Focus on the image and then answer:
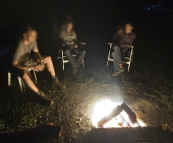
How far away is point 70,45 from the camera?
5652mm

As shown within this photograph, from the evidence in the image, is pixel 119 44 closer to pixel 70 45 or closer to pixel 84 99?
pixel 70 45

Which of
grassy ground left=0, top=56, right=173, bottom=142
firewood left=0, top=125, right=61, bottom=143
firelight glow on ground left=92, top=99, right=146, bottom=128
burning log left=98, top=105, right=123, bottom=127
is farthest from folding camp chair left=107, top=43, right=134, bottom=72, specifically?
firewood left=0, top=125, right=61, bottom=143

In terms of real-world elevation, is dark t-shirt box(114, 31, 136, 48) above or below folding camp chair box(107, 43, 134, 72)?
above

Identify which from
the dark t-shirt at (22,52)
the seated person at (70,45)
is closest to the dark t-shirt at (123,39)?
the seated person at (70,45)

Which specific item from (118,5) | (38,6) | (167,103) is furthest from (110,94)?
(118,5)

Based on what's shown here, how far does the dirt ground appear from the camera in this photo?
3.81m

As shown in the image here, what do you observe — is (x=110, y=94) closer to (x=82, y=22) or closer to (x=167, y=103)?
(x=167, y=103)

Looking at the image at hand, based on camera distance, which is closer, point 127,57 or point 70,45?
point 70,45

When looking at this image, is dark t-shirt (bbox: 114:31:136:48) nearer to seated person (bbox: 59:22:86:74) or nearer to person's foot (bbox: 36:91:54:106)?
seated person (bbox: 59:22:86:74)

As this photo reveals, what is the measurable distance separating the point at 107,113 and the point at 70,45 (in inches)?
98.5

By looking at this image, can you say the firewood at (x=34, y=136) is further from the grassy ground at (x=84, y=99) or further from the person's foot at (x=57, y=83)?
the person's foot at (x=57, y=83)

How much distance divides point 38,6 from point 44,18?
1737 millimetres

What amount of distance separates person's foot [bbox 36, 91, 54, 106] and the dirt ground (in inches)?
5.6

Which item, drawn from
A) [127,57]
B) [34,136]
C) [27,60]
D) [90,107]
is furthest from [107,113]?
[127,57]
